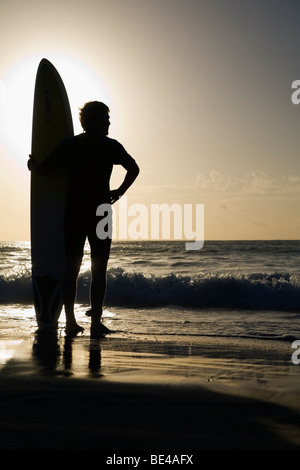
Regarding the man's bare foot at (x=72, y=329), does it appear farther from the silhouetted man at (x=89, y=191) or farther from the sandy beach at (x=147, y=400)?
the sandy beach at (x=147, y=400)

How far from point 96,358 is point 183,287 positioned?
634 cm

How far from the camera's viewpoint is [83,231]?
377 cm

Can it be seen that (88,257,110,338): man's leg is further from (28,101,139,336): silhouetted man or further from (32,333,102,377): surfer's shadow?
(32,333,102,377): surfer's shadow

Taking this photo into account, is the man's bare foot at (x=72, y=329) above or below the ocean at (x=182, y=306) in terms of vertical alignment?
above

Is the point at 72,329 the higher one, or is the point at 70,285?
the point at 70,285

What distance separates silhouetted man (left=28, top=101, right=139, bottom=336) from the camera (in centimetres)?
375

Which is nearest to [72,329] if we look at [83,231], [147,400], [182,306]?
[83,231]

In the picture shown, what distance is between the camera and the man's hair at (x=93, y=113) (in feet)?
12.3

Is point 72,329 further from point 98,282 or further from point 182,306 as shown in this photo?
point 182,306

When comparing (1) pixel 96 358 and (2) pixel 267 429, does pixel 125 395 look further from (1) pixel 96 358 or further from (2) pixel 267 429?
(1) pixel 96 358

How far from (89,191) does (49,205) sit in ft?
2.18

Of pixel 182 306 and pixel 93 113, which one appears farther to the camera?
pixel 182 306

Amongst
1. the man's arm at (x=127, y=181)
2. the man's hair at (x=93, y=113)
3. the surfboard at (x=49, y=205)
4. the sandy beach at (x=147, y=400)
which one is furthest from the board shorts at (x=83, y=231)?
the sandy beach at (x=147, y=400)
